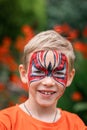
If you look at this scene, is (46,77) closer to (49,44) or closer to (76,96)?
(49,44)

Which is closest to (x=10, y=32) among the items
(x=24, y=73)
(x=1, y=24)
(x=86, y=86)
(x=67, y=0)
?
(x=1, y=24)

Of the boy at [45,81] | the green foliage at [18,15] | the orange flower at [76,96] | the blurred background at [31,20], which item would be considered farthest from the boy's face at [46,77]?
the green foliage at [18,15]

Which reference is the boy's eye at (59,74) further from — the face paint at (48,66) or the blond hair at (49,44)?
the blond hair at (49,44)

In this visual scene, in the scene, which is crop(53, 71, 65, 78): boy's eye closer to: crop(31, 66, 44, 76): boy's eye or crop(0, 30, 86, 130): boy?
crop(0, 30, 86, 130): boy

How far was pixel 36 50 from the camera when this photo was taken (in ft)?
19.0

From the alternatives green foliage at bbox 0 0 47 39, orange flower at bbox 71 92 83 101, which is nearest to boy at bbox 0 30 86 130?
orange flower at bbox 71 92 83 101

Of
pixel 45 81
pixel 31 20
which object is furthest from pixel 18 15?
pixel 45 81

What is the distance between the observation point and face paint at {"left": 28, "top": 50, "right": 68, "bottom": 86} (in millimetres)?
5746

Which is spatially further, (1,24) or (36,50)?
(1,24)

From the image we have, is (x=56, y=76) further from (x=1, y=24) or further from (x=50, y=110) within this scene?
(x=1, y=24)

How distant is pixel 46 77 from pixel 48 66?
0.09m

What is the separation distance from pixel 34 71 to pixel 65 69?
25 cm

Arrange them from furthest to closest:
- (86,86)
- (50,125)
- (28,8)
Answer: (28,8) < (86,86) < (50,125)

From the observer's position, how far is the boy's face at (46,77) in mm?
5734
